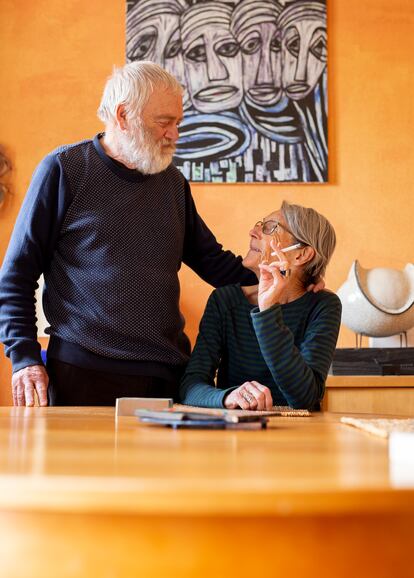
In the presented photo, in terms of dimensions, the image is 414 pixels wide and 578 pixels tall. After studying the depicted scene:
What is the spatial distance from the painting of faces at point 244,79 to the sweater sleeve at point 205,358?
1.46m

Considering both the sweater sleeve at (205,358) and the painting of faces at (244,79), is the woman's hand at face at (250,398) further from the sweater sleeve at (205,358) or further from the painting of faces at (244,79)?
the painting of faces at (244,79)

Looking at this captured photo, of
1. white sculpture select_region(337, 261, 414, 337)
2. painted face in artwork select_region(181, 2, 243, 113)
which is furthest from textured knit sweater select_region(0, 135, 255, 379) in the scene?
painted face in artwork select_region(181, 2, 243, 113)

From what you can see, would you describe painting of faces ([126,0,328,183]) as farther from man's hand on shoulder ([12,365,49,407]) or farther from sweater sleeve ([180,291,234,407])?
man's hand on shoulder ([12,365,49,407])

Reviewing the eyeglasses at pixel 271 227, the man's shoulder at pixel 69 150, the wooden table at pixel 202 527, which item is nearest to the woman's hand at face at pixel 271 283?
the eyeglasses at pixel 271 227

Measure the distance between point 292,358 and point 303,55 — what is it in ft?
6.62

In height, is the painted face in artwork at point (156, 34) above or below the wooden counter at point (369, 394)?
above

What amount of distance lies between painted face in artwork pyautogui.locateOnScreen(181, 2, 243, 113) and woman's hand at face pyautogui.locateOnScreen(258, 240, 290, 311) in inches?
67.9

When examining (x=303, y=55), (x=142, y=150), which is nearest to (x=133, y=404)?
(x=142, y=150)

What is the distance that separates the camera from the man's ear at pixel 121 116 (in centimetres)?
207

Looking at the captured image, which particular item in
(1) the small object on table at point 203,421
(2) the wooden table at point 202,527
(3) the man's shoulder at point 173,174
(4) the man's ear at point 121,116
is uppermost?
(4) the man's ear at point 121,116

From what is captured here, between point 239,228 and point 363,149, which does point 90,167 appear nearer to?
point 239,228

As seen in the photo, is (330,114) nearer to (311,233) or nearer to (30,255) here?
(311,233)

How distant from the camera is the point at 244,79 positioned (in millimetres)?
3340

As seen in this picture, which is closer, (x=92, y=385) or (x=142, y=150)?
(x=92, y=385)
